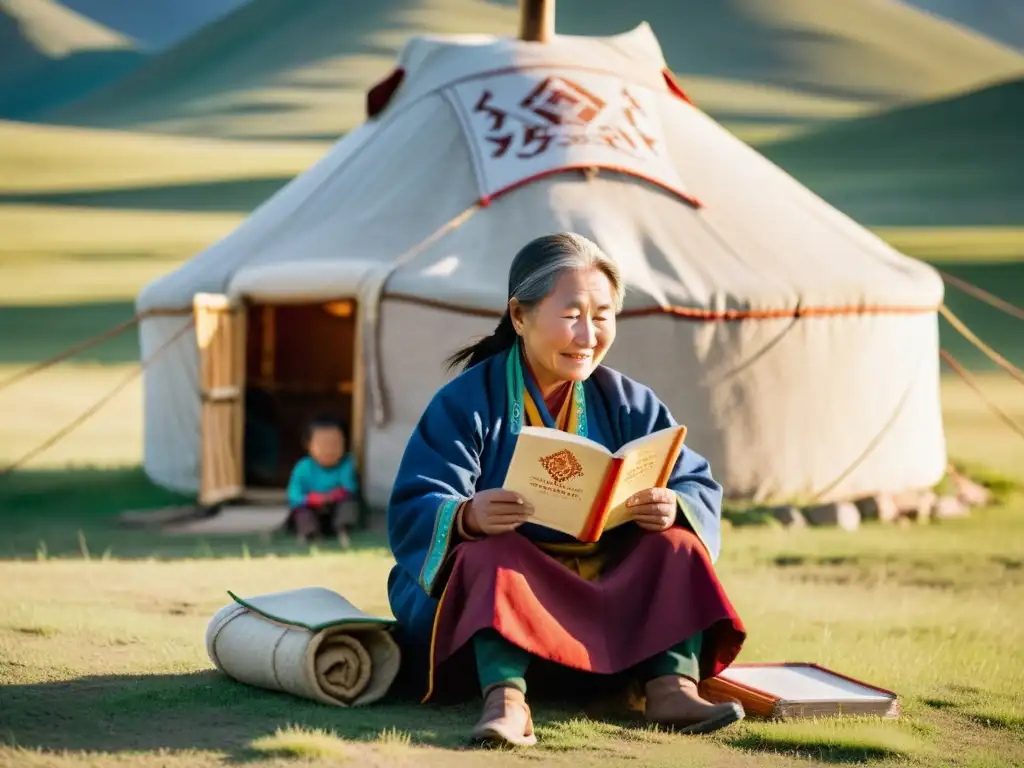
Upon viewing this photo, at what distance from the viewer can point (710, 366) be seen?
7.70 metres

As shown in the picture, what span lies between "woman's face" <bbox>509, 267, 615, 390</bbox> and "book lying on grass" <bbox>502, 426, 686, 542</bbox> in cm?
29

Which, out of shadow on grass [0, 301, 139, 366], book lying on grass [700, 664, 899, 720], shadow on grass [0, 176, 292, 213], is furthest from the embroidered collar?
shadow on grass [0, 176, 292, 213]

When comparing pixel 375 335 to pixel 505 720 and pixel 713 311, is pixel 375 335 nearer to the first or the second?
pixel 713 311

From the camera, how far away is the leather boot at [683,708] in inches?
133

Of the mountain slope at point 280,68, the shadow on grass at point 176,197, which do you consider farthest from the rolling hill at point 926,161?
the mountain slope at point 280,68

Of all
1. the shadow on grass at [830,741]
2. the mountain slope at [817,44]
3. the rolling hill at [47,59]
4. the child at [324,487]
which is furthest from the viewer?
the rolling hill at [47,59]

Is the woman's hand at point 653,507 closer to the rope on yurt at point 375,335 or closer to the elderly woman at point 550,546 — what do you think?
the elderly woman at point 550,546

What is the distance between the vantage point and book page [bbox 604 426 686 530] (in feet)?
10.9

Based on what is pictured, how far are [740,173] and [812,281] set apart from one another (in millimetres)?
1106

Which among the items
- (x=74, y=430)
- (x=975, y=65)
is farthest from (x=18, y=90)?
(x=74, y=430)

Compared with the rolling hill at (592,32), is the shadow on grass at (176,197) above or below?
below

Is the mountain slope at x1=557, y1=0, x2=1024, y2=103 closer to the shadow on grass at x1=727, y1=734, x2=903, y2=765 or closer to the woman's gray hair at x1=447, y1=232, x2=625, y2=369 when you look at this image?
the woman's gray hair at x1=447, y1=232, x2=625, y2=369

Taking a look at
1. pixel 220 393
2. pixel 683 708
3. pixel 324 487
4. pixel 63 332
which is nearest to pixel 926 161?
pixel 63 332

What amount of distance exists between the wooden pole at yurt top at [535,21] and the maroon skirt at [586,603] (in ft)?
18.5
